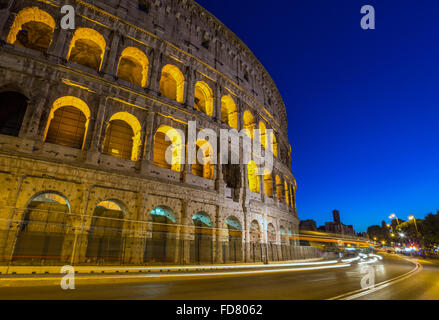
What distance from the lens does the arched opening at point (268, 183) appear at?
82.5ft

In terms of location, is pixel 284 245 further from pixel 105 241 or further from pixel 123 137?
pixel 123 137

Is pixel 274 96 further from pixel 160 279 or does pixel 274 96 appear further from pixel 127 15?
pixel 160 279

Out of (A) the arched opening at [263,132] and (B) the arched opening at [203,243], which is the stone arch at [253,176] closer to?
(A) the arched opening at [263,132]

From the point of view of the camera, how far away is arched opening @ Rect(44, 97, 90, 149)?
14.6m

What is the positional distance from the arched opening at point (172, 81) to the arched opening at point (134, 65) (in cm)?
187

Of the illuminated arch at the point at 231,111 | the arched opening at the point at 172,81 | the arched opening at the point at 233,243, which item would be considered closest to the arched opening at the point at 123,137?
the arched opening at the point at 172,81

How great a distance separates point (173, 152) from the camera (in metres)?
18.4

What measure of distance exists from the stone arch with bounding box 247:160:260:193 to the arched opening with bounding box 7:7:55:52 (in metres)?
19.6

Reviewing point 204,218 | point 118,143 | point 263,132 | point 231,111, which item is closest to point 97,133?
point 118,143

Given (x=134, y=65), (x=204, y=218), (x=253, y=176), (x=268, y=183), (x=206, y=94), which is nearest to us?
(x=204, y=218)

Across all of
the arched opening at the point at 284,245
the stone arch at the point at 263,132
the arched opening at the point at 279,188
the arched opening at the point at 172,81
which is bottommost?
the arched opening at the point at 284,245

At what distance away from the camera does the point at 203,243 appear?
1659 centimetres

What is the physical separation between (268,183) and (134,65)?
18262 mm
